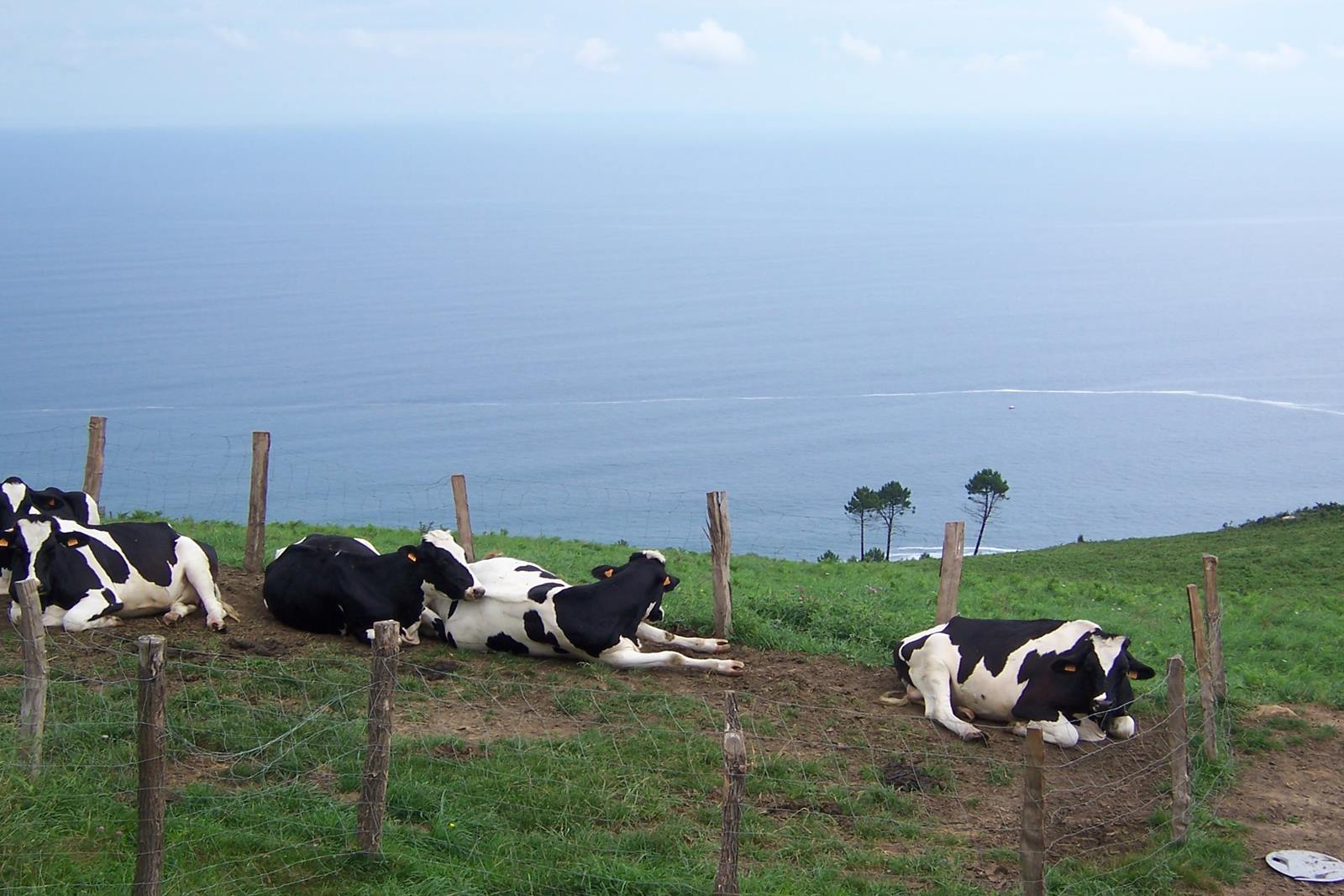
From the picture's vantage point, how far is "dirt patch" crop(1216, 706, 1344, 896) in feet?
24.4

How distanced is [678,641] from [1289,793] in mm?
4626

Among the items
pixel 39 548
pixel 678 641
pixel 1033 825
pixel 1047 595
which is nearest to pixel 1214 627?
pixel 1033 825

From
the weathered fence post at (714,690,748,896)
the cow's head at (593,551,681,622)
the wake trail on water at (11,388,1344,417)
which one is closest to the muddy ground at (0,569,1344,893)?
the cow's head at (593,551,681,622)

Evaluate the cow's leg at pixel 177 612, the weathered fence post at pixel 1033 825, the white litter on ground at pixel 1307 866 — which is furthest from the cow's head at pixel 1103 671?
the cow's leg at pixel 177 612

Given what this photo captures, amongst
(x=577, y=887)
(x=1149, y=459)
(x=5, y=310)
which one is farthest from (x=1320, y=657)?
(x=5, y=310)

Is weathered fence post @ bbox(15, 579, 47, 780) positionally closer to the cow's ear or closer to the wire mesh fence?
the wire mesh fence

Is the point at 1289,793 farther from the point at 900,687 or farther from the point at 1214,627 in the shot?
the point at 900,687

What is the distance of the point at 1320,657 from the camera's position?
40.0 ft

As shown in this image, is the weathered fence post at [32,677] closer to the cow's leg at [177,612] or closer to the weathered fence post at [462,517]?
the cow's leg at [177,612]

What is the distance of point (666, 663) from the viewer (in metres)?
9.96

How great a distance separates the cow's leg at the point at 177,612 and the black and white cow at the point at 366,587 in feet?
2.05

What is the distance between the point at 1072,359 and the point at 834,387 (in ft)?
124

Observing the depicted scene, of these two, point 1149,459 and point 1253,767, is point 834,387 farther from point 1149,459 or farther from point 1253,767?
point 1253,767

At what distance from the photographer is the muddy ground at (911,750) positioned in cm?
751
